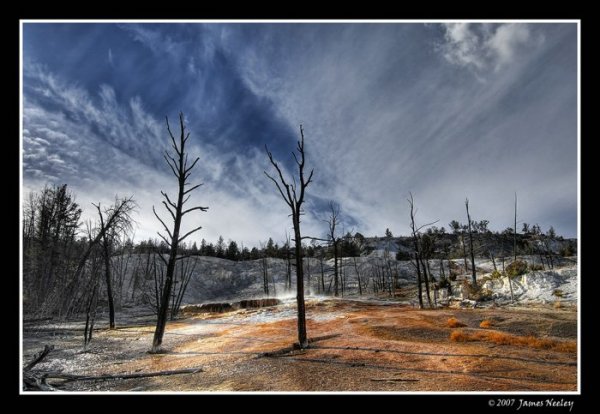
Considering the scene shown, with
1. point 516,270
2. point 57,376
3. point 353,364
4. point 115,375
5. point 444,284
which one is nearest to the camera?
point 57,376

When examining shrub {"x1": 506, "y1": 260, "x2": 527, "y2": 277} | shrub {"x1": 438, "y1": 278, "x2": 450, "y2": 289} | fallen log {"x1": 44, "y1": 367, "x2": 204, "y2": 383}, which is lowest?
shrub {"x1": 438, "y1": 278, "x2": 450, "y2": 289}

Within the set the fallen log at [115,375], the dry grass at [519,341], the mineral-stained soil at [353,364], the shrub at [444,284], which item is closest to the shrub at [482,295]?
the shrub at [444,284]

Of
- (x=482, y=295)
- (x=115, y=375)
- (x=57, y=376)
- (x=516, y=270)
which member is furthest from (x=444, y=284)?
(x=57, y=376)

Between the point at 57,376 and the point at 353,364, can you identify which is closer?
the point at 57,376

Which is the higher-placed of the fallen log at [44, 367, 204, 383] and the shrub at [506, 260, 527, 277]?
the fallen log at [44, 367, 204, 383]

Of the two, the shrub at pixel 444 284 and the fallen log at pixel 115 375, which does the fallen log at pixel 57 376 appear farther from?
the shrub at pixel 444 284

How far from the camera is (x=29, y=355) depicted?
40.3ft

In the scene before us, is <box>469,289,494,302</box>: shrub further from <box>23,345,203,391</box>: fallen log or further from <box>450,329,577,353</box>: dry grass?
<box>23,345,203,391</box>: fallen log

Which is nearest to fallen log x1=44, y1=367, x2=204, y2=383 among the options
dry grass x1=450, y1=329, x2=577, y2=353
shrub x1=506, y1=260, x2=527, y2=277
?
dry grass x1=450, y1=329, x2=577, y2=353

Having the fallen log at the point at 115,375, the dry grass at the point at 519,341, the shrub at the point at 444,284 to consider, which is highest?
the fallen log at the point at 115,375

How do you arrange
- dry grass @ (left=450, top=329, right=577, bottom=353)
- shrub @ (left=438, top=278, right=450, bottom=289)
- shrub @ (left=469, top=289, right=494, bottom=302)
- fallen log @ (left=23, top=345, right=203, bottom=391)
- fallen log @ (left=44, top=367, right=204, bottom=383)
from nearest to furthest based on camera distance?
fallen log @ (left=23, top=345, right=203, bottom=391)
fallen log @ (left=44, top=367, right=204, bottom=383)
dry grass @ (left=450, top=329, right=577, bottom=353)
shrub @ (left=469, top=289, right=494, bottom=302)
shrub @ (left=438, top=278, right=450, bottom=289)

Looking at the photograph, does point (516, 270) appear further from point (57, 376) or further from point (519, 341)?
point (57, 376)

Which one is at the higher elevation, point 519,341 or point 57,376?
point 57,376

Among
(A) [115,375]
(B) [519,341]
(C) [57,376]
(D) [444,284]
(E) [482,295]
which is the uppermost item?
(C) [57,376]
